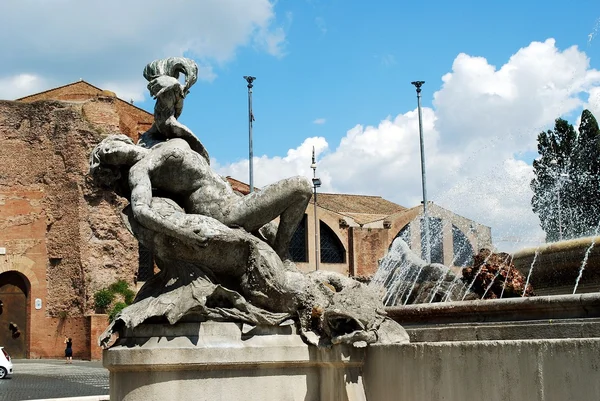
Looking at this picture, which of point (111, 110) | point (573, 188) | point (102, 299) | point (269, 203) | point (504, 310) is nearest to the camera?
point (504, 310)

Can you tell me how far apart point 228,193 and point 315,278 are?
2.57 ft

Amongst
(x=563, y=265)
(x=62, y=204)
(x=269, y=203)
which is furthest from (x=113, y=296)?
(x=269, y=203)

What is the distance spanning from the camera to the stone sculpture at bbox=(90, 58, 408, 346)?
4.31m

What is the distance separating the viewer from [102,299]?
29109mm

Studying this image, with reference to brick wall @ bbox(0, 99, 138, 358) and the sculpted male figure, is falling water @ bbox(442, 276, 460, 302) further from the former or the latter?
brick wall @ bbox(0, 99, 138, 358)

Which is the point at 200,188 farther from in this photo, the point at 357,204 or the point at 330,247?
the point at 357,204

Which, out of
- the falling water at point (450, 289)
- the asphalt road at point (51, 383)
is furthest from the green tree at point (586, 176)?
the asphalt road at point (51, 383)

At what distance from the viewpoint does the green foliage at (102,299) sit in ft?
95.5

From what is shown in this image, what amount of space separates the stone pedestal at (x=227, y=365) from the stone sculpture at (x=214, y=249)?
3.2 inches

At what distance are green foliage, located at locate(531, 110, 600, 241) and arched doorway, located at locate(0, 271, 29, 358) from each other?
20.7m

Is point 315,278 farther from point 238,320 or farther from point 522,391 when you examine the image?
point 522,391

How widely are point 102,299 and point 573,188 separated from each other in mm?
20262

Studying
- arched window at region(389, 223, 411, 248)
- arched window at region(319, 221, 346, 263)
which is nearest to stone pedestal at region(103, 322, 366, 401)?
arched window at region(389, 223, 411, 248)

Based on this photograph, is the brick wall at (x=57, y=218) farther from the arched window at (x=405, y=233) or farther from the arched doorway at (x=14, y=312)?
the arched window at (x=405, y=233)
